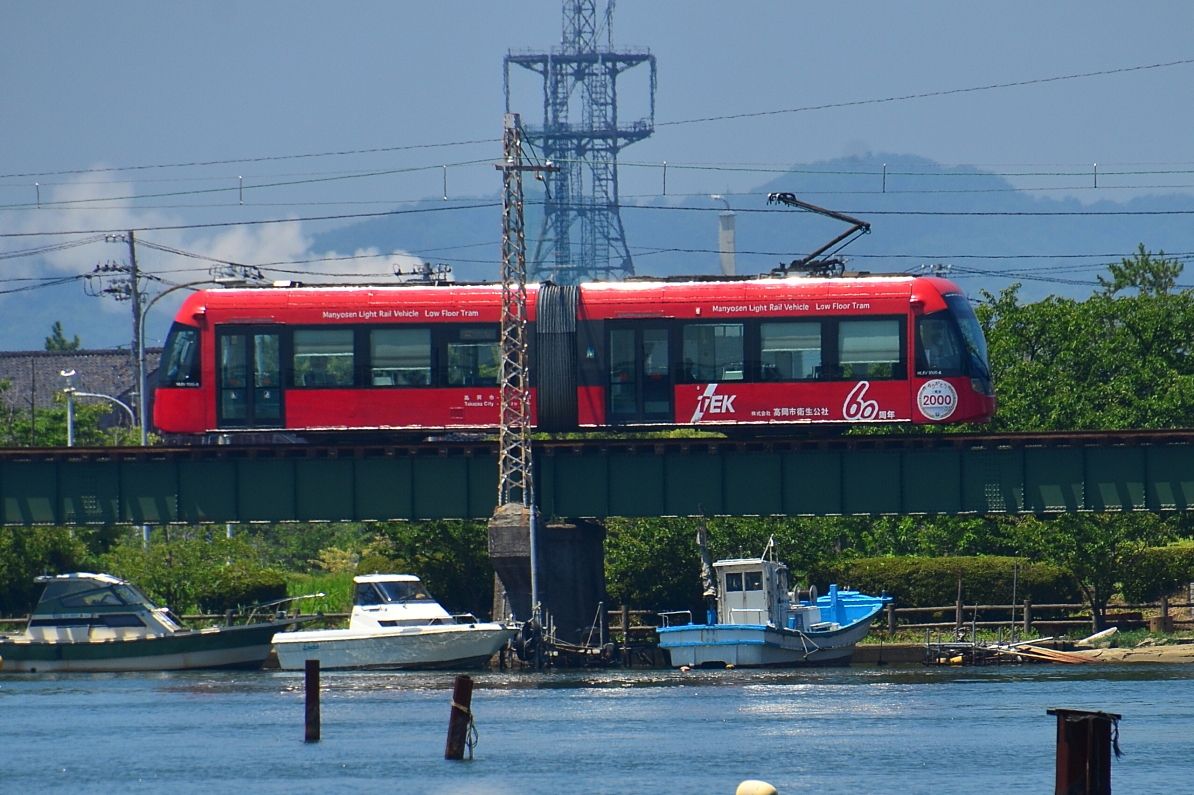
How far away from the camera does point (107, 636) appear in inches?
2441

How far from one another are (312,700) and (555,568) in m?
21.3

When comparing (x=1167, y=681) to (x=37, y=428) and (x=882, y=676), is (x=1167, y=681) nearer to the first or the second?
(x=882, y=676)

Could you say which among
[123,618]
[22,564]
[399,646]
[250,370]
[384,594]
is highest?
[250,370]

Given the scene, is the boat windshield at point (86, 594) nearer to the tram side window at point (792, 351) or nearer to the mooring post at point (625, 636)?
the mooring post at point (625, 636)

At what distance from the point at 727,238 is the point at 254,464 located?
131841 mm

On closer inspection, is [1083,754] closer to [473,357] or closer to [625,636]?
A: [473,357]

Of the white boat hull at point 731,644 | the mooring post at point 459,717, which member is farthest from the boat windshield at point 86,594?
the mooring post at point 459,717

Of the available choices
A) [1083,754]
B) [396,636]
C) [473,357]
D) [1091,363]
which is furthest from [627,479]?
[1083,754]

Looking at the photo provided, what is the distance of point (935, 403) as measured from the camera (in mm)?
55562

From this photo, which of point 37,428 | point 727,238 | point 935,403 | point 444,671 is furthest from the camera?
point 727,238

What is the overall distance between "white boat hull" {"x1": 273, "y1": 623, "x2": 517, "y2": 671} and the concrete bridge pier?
Answer: 6.12 ft

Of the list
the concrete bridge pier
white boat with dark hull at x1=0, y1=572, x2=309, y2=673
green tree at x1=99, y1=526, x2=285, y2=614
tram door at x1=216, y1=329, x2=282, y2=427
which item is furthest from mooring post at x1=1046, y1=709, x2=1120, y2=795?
green tree at x1=99, y1=526, x2=285, y2=614

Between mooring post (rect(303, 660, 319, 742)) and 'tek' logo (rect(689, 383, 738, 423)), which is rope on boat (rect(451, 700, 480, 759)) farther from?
'tek' logo (rect(689, 383, 738, 423))

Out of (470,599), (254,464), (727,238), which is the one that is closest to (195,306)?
(254,464)
